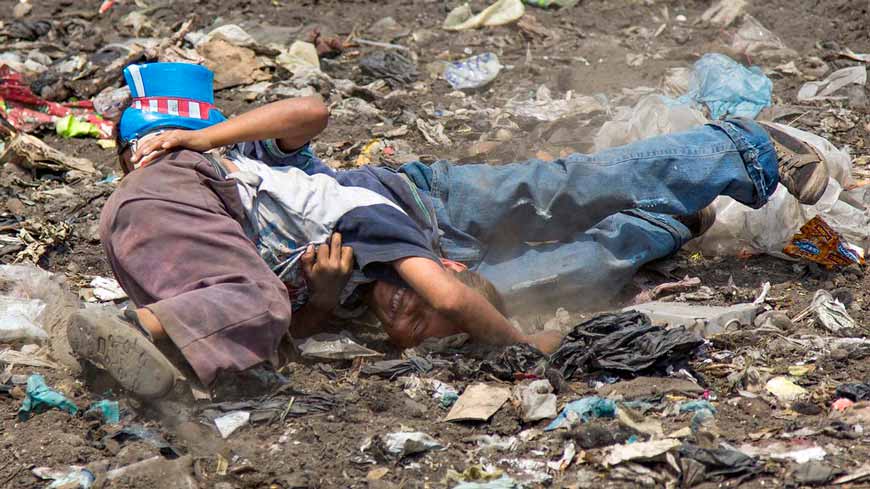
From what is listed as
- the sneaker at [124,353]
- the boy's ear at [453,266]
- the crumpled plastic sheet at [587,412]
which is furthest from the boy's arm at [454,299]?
the sneaker at [124,353]

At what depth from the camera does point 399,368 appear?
3709 millimetres

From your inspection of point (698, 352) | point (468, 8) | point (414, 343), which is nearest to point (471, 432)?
point (414, 343)

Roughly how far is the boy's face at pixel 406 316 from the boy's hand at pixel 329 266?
158mm

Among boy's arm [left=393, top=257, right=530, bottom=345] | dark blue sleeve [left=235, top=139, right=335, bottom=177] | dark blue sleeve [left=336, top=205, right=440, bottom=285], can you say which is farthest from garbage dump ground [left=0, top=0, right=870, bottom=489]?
dark blue sleeve [left=235, top=139, right=335, bottom=177]

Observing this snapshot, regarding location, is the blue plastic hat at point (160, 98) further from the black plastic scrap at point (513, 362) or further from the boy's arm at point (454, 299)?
the black plastic scrap at point (513, 362)

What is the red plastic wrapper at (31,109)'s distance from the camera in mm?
6734

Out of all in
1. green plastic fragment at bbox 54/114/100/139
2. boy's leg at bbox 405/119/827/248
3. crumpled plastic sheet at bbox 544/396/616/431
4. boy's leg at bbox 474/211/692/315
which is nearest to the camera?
crumpled plastic sheet at bbox 544/396/616/431

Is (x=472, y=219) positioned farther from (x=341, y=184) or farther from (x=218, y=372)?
(x=218, y=372)

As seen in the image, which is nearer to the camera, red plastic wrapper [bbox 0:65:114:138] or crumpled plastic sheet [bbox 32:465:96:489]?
crumpled plastic sheet [bbox 32:465:96:489]

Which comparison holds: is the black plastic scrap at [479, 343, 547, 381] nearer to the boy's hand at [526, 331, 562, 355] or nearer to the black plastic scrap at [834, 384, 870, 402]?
the boy's hand at [526, 331, 562, 355]

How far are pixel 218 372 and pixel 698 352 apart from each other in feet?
5.77

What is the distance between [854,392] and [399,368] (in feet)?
5.16

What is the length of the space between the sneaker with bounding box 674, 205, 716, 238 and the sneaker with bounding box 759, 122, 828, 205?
46 centimetres

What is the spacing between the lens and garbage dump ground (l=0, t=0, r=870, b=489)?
119 inches
